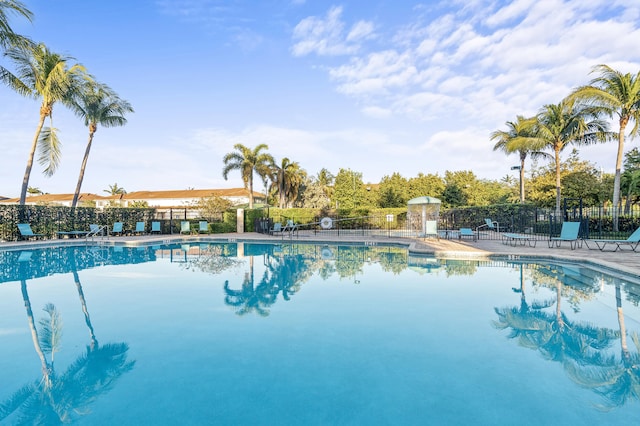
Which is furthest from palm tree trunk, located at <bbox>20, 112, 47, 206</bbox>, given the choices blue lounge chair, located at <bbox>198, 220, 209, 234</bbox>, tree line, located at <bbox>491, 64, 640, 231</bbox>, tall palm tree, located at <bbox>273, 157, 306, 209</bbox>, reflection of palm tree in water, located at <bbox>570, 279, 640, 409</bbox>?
tree line, located at <bbox>491, 64, 640, 231</bbox>

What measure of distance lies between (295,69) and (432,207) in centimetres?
996

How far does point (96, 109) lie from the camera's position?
20.4 metres

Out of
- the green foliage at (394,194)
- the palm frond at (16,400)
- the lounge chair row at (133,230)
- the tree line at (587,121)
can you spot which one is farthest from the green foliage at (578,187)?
the palm frond at (16,400)

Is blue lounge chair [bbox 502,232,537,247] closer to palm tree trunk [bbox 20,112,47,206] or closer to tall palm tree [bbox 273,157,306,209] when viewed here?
tall palm tree [bbox 273,157,306,209]

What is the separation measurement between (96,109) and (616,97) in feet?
90.3

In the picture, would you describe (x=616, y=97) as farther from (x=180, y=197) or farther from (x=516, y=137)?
(x=180, y=197)

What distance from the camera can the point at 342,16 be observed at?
13859 millimetres

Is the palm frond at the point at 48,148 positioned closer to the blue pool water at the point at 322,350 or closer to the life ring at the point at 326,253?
the blue pool water at the point at 322,350

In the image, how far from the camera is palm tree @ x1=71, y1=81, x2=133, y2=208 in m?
19.5

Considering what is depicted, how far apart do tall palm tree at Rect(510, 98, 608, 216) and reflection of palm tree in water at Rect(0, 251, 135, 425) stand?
66.5 ft

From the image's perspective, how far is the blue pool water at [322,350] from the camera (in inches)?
108

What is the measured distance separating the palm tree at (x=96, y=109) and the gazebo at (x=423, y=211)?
18.8m

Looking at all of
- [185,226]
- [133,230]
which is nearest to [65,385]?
[185,226]

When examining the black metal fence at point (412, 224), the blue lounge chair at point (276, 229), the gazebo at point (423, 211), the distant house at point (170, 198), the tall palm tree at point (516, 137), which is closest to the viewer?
the black metal fence at point (412, 224)
